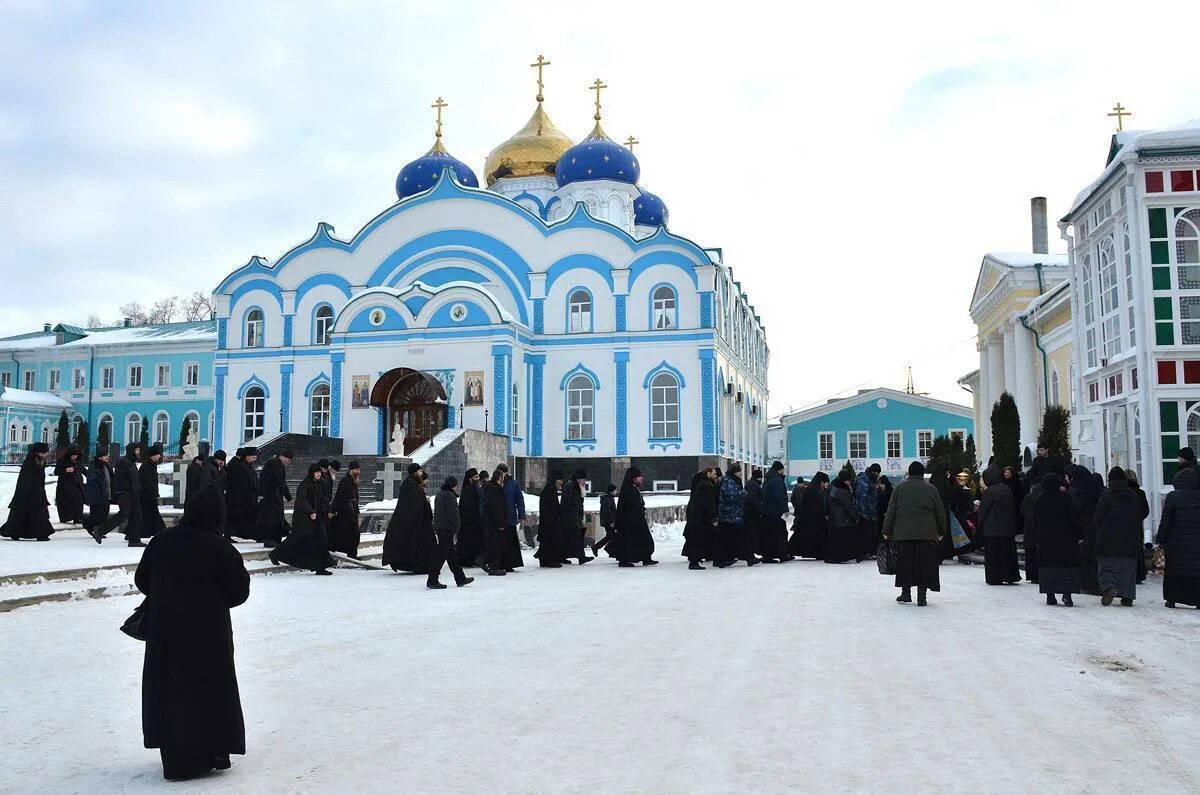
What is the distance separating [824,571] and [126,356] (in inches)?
1720

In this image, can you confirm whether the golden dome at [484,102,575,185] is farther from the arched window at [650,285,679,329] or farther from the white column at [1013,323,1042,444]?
the white column at [1013,323,1042,444]

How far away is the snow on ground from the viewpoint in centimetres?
439

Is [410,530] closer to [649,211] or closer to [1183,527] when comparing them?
[1183,527]

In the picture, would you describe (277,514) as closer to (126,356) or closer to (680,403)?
(680,403)

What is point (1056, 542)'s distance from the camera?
10.6 meters

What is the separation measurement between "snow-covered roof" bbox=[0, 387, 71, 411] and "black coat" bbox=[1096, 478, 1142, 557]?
157ft

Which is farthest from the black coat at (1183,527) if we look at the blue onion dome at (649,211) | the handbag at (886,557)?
the blue onion dome at (649,211)

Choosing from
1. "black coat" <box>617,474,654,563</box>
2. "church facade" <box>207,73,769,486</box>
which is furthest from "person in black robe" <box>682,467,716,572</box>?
"church facade" <box>207,73,769,486</box>

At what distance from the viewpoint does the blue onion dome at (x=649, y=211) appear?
142 feet

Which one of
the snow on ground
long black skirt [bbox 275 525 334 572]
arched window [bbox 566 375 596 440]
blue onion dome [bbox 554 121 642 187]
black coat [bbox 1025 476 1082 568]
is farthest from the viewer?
blue onion dome [bbox 554 121 642 187]

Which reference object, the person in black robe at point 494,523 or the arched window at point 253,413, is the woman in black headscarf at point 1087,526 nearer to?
the person in black robe at point 494,523

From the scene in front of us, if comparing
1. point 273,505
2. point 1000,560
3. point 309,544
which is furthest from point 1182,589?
point 273,505

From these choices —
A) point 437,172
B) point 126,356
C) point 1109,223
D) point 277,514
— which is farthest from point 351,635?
point 126,356

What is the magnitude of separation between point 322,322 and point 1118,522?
Result: 30.1 meters
